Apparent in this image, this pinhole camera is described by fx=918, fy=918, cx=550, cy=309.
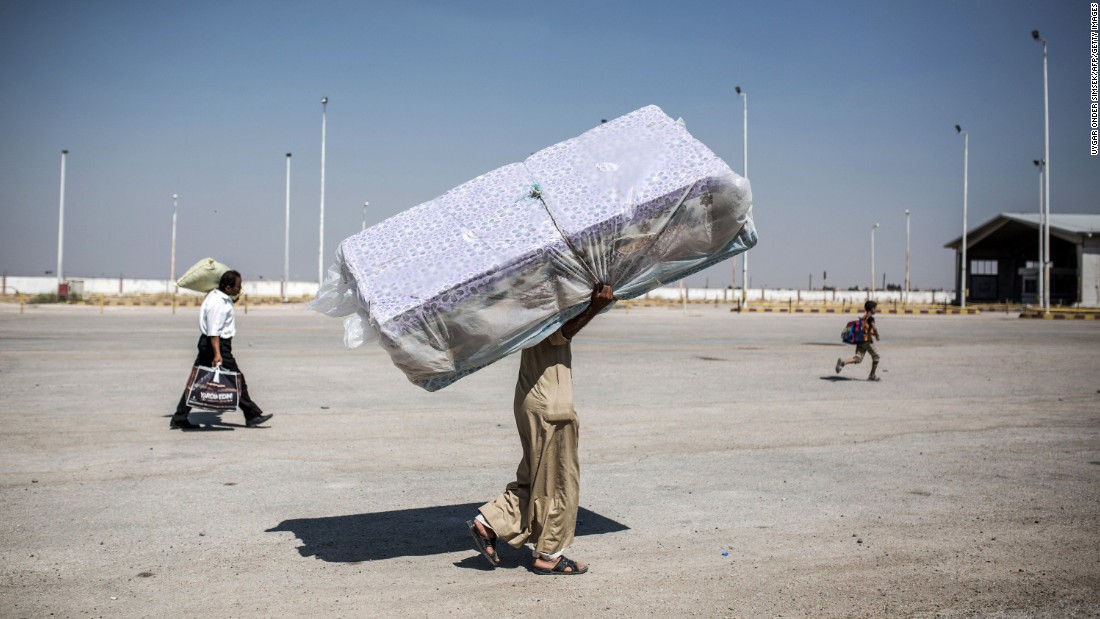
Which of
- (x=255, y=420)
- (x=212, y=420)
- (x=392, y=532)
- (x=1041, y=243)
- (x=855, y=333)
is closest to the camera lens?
(x=392, y=532)

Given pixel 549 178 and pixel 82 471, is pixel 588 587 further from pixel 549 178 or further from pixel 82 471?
pixel 82 471

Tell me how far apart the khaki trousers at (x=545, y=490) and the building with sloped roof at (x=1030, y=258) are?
5461cm

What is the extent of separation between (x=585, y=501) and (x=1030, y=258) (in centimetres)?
7508

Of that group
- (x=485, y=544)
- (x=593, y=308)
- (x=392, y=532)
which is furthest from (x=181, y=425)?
(x=593, y=308)

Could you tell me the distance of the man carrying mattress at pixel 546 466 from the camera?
475cm

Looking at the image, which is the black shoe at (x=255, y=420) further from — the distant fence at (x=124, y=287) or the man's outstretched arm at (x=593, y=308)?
the distant fence at (x=124, y=287)

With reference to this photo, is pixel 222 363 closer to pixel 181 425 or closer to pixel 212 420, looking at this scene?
pixel 181 425

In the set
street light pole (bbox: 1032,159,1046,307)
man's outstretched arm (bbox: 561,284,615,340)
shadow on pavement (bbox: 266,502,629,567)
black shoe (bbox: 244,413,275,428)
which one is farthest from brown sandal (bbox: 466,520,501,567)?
street light pole (bbox: 1032,159,1046,307)

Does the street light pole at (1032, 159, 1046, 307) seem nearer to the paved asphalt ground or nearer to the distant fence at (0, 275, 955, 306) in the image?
the distant fence at (0, 275, 955, 306)

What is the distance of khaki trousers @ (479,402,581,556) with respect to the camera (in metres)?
4.75

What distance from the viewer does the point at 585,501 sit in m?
6.32

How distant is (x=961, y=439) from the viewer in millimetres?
9008

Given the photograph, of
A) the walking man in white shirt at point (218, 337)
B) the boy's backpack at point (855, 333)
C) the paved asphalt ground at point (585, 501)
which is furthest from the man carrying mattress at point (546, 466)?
the boy's backpack at point (855, 333)

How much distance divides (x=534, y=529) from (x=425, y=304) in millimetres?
1353
